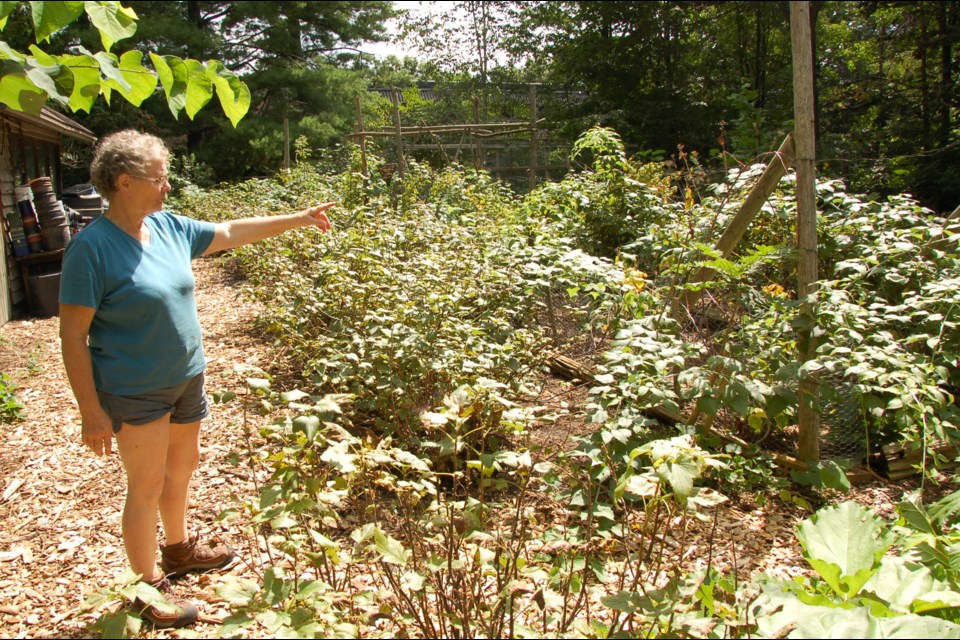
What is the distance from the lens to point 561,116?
14797mm

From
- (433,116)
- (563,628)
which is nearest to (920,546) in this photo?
(563,628)

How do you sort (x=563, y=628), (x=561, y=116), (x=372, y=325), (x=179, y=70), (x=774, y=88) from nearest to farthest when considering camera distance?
(x=563, y=628), (x=179, y=70), (x=372, y=325), (x=561, y=116), (x=774, y=88)

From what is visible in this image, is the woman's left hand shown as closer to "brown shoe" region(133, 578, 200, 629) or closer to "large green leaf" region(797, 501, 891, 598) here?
"brown shoe" region(133, 578, 200, 629)

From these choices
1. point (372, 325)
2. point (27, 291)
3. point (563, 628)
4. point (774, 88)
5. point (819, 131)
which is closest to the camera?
point (563, 628)

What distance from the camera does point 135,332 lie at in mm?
2301

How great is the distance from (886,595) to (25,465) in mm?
4090

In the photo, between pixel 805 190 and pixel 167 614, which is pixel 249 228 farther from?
pixel 805 190

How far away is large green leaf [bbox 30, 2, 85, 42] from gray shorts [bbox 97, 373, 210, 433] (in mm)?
1193

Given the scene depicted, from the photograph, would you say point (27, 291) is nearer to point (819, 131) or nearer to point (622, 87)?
point (622, 87)

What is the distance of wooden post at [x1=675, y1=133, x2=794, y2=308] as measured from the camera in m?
3.45

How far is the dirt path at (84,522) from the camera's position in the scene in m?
2.65

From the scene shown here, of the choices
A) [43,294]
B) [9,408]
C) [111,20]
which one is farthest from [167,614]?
[43,294]

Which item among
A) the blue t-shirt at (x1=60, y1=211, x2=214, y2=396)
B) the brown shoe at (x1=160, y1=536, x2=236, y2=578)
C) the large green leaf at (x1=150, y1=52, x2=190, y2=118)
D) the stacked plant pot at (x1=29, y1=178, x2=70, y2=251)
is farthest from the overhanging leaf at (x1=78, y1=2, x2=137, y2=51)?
the stacked plant pot at (x1=29, y1=178, x2=70, y2=251)

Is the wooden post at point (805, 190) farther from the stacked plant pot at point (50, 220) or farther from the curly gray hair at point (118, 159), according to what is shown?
the stacked plant pot at point (50, 220)
